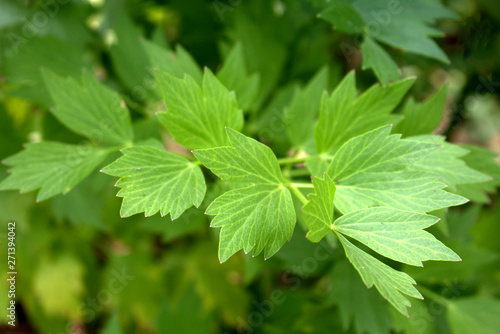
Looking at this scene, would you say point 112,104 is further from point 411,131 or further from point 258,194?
point 411,131

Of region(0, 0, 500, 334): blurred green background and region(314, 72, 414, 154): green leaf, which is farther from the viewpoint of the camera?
region(0, 0, 500, 334): blurred green background

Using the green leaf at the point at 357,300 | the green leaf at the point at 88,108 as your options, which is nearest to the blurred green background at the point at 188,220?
the green leaf at the point at 357,300

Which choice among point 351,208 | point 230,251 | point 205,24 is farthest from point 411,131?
point 205,24

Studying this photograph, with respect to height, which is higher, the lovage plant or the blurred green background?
the lovage plant

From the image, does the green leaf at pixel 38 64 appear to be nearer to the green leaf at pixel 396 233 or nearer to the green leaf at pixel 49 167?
the green leaf at pixel 49 167

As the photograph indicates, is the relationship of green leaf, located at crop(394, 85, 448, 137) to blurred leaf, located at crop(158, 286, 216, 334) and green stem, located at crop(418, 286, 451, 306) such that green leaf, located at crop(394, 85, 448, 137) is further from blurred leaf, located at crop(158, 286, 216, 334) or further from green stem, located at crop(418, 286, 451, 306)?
blurred leaf, located at crop(158, 286, 216, 334)

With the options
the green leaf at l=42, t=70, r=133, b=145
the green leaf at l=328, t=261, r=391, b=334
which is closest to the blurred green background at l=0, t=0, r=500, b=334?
the green leaf at l=328, t=261, r=391, b=334

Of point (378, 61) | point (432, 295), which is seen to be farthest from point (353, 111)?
point (432, 295)
